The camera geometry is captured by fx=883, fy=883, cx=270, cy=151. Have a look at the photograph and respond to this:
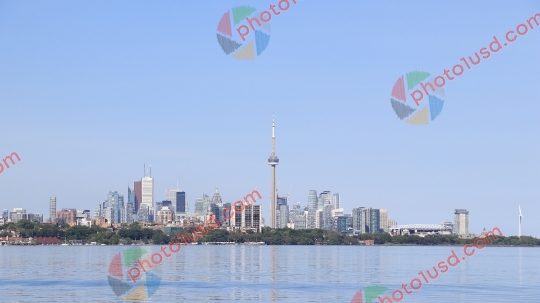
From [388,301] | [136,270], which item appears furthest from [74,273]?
[388,301]

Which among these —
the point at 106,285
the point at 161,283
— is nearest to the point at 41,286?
the point at 106,285

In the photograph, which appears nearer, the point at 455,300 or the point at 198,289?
the point at 455,300

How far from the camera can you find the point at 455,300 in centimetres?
5856

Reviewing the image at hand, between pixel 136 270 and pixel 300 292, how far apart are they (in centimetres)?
2701

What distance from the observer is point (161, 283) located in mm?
69438

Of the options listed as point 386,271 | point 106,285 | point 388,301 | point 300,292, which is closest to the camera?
point 388,301

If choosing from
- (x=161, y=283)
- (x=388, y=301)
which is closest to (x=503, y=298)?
(x=388, y=301)

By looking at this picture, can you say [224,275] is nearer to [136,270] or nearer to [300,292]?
[136,270]

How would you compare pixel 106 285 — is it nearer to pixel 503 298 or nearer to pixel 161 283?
pixel 161 283

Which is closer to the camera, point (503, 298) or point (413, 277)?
point (503, 298)

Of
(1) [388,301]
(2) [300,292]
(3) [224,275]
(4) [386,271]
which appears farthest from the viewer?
(4) [386,271]

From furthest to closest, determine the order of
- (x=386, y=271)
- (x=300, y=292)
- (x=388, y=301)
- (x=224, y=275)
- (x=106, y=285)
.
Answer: (x=386, y=271), (x=224, y=275), (x=106, y=285), (x=300, y=292), (x=388, y=301)

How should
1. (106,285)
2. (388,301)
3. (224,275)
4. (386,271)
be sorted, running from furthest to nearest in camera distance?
(386,271), (224,275), (106,285), (388,301)

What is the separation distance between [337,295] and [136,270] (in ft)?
98.4
